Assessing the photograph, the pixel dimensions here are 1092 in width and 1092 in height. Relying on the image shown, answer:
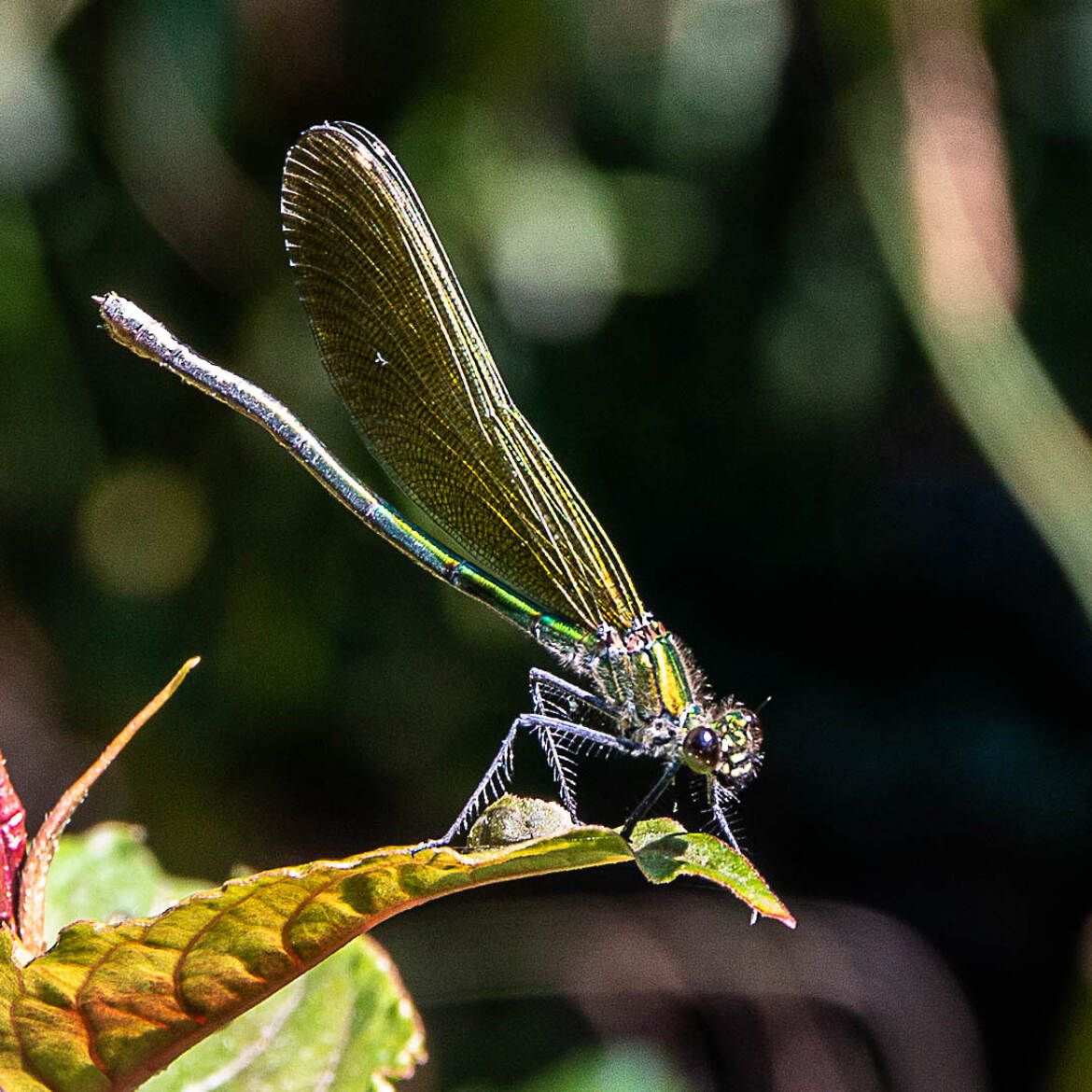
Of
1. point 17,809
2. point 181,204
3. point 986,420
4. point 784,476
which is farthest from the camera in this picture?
point 784,476

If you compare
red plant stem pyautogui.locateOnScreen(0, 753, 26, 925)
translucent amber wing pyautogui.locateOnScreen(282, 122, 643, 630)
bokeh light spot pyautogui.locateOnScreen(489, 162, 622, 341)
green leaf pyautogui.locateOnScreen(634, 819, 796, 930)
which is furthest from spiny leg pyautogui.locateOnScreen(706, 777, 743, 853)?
bokeh light spot pyautogui.locateOnScreen(489, 162, 622, 341)

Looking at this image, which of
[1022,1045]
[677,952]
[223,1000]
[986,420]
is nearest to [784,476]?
[986,420]

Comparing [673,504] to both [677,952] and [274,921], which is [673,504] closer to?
[677,952]

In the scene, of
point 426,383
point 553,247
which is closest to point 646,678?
point 426,383

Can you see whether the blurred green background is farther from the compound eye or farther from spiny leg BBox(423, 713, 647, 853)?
the compound eye

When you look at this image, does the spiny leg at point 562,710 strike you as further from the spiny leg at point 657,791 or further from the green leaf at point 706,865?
the green leaf at point 706,865

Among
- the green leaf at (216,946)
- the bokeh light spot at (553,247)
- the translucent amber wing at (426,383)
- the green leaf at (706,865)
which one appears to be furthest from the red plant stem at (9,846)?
the bokeh light spot at (553,247)
